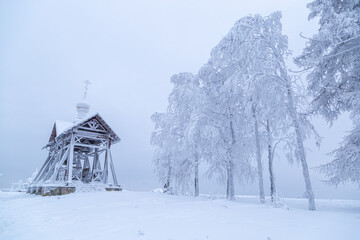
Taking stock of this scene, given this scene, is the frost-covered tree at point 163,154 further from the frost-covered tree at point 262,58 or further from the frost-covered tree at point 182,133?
the frost-covered tree at point 262,58

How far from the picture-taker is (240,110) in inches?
571

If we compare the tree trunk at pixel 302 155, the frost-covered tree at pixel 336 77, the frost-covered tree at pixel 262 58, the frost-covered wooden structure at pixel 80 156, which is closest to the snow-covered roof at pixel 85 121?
the frost-covered wooden structure at pixel 80 156

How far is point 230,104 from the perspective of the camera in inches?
549

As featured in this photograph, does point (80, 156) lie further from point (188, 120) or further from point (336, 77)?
point (336, 77)

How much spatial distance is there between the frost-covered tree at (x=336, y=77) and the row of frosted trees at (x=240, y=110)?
0.07 metres

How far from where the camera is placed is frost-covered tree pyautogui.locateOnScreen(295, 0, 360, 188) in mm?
8242

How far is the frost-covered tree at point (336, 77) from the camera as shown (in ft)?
27.0

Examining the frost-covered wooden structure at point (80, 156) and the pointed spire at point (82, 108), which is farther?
the pointed spire at point (82, 108)

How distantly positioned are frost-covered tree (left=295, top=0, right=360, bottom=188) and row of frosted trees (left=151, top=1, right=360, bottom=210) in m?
0.07

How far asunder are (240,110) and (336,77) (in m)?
6.05

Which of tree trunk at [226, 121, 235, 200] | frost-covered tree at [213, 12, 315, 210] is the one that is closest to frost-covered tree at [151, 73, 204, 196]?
tree trunk at [226, 121, 235, 200]

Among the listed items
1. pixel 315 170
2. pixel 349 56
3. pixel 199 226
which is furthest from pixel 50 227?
pixel 349 56

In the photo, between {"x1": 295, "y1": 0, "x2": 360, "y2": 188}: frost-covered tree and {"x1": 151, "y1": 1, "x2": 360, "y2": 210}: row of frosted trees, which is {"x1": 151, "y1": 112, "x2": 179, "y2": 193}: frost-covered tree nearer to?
{"x1": 151, "y1": 1, "x2": 360, "y2": 210}: row of frosted trees

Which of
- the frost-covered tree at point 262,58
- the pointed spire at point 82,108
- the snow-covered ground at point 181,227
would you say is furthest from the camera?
the pointed spire at point 82,108
